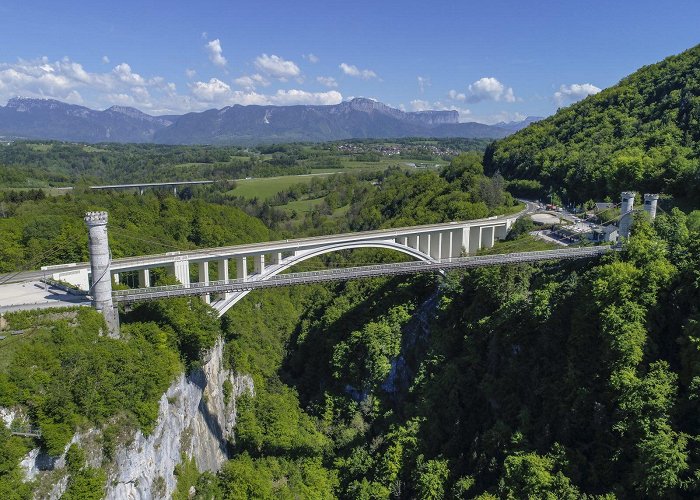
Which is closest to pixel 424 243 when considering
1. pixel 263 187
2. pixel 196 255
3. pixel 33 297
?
pixel 196 255

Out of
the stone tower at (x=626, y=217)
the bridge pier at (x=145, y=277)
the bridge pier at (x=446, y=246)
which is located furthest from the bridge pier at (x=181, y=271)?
the stone tower at (x=626, y=217)

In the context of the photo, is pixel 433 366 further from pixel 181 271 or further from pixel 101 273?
pixel 101 273

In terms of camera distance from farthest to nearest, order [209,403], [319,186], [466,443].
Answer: [319,186] → [209,403] → [466,443]

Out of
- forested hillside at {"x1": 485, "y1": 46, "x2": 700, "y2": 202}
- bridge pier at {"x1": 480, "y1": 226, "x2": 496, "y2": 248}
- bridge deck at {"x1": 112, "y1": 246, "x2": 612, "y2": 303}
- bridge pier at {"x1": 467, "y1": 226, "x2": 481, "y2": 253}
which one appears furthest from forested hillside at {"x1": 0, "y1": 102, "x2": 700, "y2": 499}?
forested hillside at {"x1": 485, "y1": 46, "x2": 700, "y2": 202}

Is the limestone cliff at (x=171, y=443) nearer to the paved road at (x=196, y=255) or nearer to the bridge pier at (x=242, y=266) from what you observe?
the bridge pier at (x=242, y=266)

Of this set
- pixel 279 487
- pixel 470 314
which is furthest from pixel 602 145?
pixel 279 487

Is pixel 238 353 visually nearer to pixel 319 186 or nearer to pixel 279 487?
pixel 279 487
